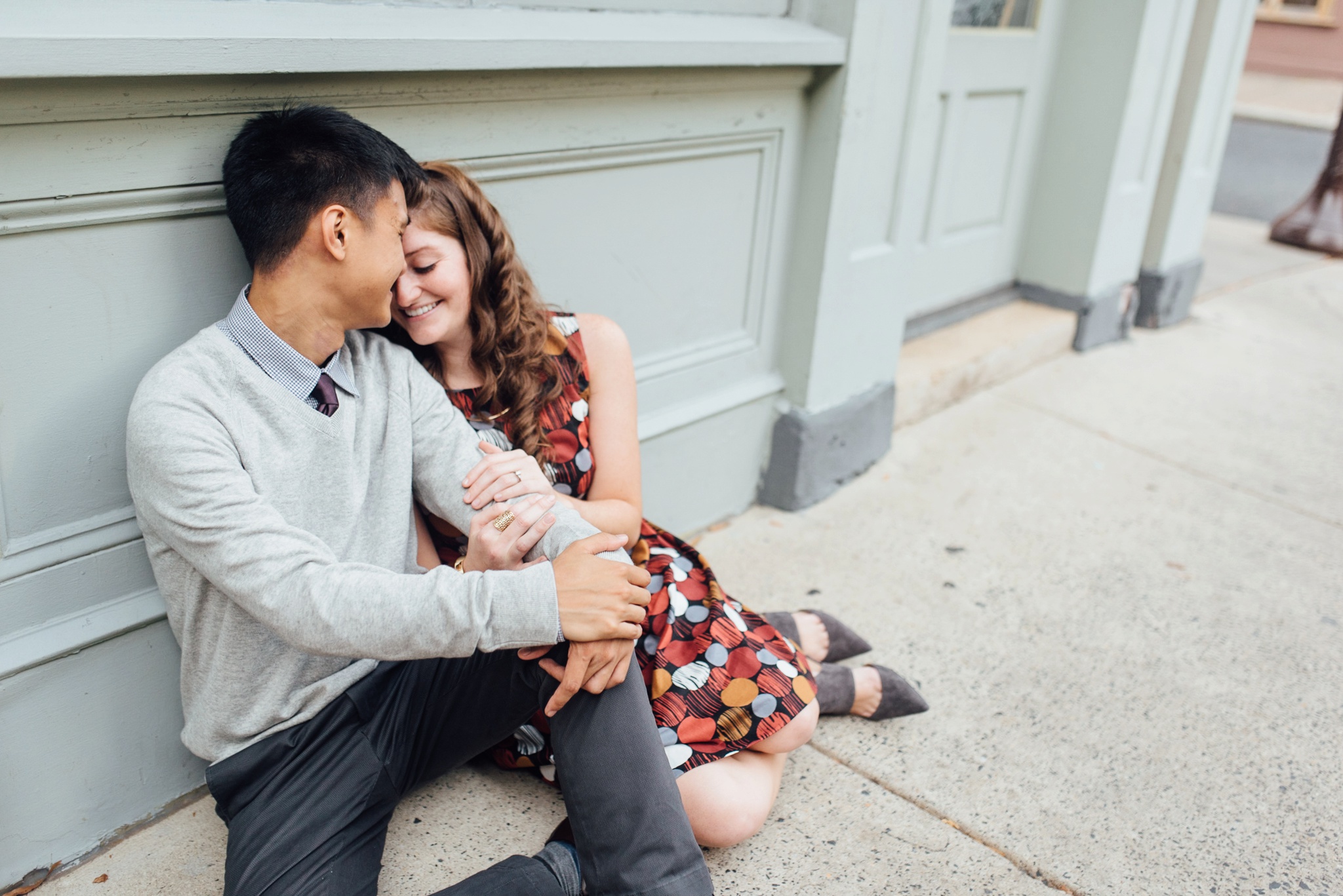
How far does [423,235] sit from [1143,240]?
434 cm

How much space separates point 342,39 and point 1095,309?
156 inches

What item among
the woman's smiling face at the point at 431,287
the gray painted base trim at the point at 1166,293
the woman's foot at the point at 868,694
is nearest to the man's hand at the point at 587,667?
the woman's smiling face at the point at 431,287

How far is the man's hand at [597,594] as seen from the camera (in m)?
1.63

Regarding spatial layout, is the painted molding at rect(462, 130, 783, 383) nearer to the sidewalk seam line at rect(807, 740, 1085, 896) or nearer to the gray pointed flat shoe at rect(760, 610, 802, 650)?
the gray pointed flat shoe at rect(760, 610, 802, 650)

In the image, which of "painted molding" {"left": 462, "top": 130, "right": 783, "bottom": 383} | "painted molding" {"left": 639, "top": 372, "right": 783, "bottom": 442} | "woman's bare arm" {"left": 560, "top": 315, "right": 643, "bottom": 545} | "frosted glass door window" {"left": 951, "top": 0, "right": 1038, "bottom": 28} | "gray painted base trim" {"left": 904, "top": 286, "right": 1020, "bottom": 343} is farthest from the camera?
"gray painted base trim" {"left": 904, "top": 286, "right": 1020, "bottom": 343}

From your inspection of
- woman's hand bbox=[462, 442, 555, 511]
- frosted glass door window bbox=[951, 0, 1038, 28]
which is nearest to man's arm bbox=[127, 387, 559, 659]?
woman's hand bbox=[462, 442, 555, 511]

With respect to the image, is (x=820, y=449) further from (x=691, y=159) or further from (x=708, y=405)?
(x=691, y=159)

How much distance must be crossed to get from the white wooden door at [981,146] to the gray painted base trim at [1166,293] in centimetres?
93

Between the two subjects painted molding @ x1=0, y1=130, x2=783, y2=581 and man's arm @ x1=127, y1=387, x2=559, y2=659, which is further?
painted molding @ x1=0, y1=130, x2=783, y2=581

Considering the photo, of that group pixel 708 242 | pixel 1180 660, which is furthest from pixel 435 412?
pixel 1180 660

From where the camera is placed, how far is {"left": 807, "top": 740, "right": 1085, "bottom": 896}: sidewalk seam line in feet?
6.34

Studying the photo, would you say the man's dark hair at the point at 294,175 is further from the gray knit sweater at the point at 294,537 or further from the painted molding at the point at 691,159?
the painted molding at the point at 691,159

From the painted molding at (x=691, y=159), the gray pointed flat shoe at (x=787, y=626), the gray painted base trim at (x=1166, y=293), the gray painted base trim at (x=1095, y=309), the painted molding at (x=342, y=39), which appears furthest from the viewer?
the gray painted base trim at (x=1166, y=293)

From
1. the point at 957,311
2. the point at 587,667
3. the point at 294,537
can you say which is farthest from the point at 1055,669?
the point at 957,311
